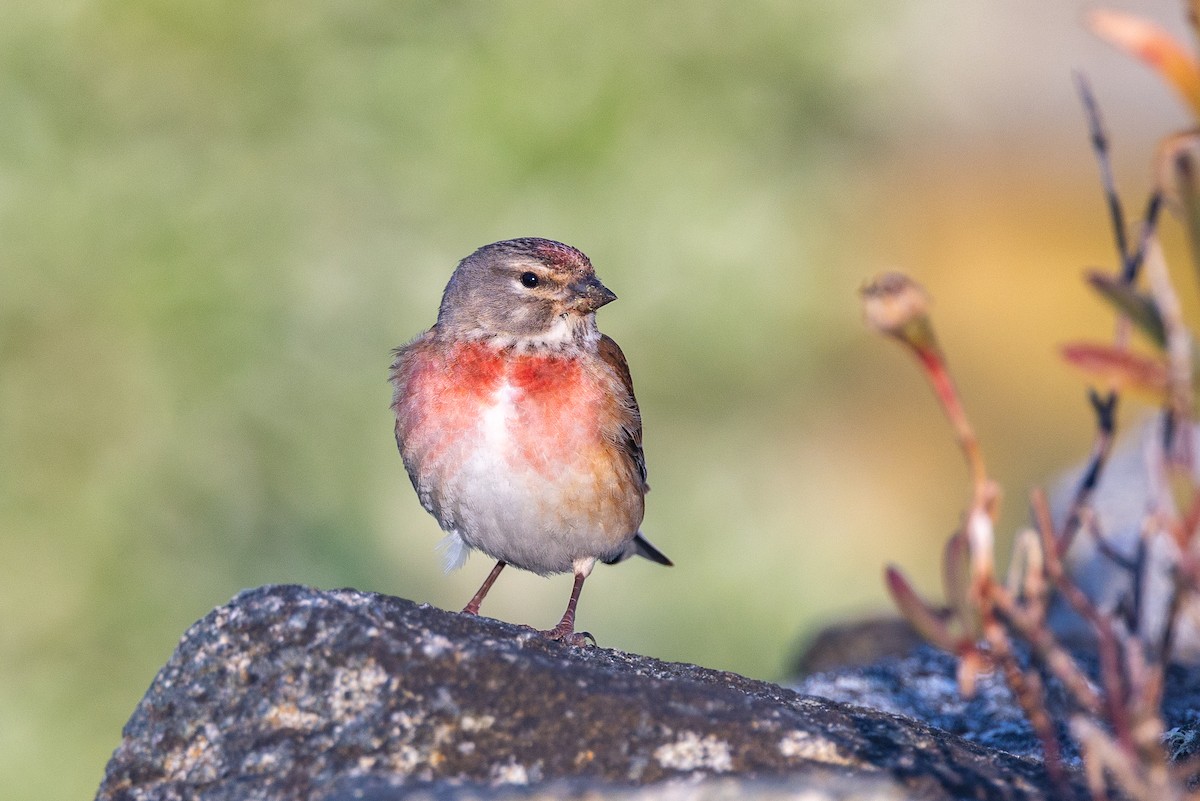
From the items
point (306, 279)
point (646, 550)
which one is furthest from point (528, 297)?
point (306, 279)

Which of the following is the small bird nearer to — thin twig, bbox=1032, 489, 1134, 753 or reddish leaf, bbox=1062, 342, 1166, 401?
thin twig, bbox=1032, 489, 1134, 753

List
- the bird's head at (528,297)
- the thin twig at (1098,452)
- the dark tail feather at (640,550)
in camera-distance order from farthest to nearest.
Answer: the dark tail feather at (640,550) < the bird's head at (528,297) < the thin twig at (1098,452)

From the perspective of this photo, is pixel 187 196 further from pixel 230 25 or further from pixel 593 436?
pixel 593 436

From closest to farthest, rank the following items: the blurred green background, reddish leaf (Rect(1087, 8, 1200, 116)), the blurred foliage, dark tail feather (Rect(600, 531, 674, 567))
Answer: reddish leaf (Rect(1087, 8, 1200, 116)), dark tail feather (Rect(600, 531, 674, 567)), the blurred foliage, the blurred green background

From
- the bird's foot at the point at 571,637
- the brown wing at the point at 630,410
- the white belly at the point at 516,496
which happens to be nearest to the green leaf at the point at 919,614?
the bird's foot at the point at 571,637

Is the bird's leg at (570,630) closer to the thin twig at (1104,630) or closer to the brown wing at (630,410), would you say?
the brown wing at (630,410)

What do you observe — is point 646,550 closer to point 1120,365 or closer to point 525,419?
point 525,419

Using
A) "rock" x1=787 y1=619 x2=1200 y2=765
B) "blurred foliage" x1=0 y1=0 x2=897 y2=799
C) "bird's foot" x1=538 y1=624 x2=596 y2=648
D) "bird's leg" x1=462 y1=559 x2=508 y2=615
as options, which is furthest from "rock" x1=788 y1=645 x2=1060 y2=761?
"blurred foliage" x1=0 y1=0 x2=897 y2=799
